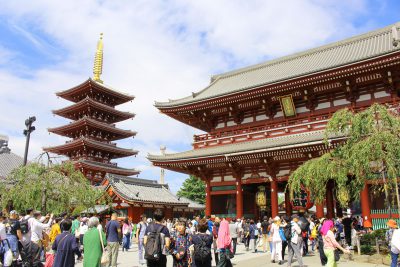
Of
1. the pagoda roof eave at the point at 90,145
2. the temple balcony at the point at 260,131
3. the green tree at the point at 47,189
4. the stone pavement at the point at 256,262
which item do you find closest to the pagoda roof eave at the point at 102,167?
the pagoda roof eave at the point at 90,145

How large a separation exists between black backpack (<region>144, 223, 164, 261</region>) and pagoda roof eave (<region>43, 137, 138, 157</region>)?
3622 cm

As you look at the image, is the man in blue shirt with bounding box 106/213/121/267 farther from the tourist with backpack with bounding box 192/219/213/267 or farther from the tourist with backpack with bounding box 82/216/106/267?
the tourist with backpack with bounding box 192/219/213/267

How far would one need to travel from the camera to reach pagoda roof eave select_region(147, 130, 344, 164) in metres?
18.0

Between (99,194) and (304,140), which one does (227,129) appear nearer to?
(304,140)

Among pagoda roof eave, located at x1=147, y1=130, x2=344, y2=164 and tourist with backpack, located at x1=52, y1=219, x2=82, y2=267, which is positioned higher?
pagoda roof eave, located at x1=147, y1=130, x2=344, y2=164

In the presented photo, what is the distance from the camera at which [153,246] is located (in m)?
6.88

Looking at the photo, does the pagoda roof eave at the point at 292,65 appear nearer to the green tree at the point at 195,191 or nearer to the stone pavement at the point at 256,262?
the stone pavement at the point at 256,262

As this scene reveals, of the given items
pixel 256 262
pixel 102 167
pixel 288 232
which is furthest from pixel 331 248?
pixel 102 167

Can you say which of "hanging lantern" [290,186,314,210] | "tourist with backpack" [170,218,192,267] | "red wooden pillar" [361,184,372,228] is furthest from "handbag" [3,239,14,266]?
"hanging lantern" [290,186,314,210]

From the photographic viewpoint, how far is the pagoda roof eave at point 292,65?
22703 mm

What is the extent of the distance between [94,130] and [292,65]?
1084 inches

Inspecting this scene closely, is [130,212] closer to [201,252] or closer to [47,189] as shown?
[47,189]

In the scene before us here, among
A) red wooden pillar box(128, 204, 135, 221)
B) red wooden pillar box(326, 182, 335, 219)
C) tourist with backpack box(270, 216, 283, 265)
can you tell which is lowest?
tourist with backpack box(270, 216, 283, 265)

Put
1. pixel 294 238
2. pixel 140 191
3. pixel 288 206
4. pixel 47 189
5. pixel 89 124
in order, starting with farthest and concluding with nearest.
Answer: pixel 89 124, pixel 140 191, pixel 288 206, pixel 47 189, pixel 294 238
